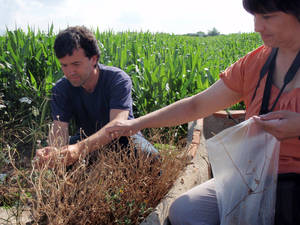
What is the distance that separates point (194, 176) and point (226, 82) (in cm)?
49

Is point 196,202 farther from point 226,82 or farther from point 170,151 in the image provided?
point 226,82

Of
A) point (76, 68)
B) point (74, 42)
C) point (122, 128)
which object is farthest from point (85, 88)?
point (122, 128)

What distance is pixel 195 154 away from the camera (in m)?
1.78

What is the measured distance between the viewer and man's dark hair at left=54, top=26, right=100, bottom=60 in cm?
220

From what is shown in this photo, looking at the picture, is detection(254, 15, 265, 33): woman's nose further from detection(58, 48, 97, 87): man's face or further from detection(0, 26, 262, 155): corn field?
detection(0, 26, 262, 155): corn field

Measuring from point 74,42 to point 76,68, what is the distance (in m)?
0.18

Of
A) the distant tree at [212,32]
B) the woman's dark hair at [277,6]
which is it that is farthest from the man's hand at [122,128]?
the distant tree at [212,32]

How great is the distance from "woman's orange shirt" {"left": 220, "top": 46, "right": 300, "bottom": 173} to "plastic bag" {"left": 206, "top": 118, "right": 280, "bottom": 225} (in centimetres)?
13

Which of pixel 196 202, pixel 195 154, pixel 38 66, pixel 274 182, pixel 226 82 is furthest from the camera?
pixel 38 66

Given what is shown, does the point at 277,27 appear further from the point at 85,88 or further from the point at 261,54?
the point at 85,88

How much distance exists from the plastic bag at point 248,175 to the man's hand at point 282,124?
0.03 metres

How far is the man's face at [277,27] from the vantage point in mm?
1204

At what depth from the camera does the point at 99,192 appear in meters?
1.30

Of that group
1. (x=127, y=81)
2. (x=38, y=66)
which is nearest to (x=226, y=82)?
(x=127, y=81)
